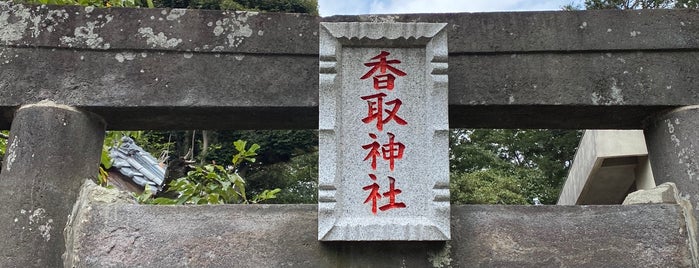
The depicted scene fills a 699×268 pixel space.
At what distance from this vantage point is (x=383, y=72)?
2.67 metres

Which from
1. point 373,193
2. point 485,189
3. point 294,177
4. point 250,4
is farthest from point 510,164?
point 373,193

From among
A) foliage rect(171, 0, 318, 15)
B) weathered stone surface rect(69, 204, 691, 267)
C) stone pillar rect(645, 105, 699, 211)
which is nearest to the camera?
weathered stone surface rect(69, 204, 691, 267)

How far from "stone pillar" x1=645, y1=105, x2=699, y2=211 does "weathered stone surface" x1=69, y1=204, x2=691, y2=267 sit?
17cm

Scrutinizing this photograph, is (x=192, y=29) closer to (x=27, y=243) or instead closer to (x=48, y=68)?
(x=48, y=68)

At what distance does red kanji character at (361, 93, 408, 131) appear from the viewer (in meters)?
2.62

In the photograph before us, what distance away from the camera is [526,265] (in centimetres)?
261

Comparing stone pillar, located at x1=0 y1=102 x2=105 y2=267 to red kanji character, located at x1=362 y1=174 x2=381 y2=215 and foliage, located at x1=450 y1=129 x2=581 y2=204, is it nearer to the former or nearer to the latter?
red kanji character, located at x1=362 y1=174 x2=381 y2=215

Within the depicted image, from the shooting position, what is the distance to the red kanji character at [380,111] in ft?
8.58

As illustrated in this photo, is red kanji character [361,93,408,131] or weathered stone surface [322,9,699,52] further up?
weathered stone surface [322,9,699,52]

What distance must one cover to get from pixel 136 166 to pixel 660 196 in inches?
292

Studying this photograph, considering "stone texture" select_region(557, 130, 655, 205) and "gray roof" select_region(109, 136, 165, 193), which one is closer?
"stone texture" select_region(557, 130, 655, 205)

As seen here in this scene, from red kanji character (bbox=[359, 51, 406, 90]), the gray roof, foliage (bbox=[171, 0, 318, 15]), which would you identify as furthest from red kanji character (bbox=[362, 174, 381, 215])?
foliage (bbox=[171, 0, 318, 15])

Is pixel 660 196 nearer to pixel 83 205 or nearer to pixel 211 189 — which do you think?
pixel 83 205

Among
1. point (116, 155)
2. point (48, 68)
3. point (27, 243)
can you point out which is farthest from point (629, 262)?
point (116, 155)
